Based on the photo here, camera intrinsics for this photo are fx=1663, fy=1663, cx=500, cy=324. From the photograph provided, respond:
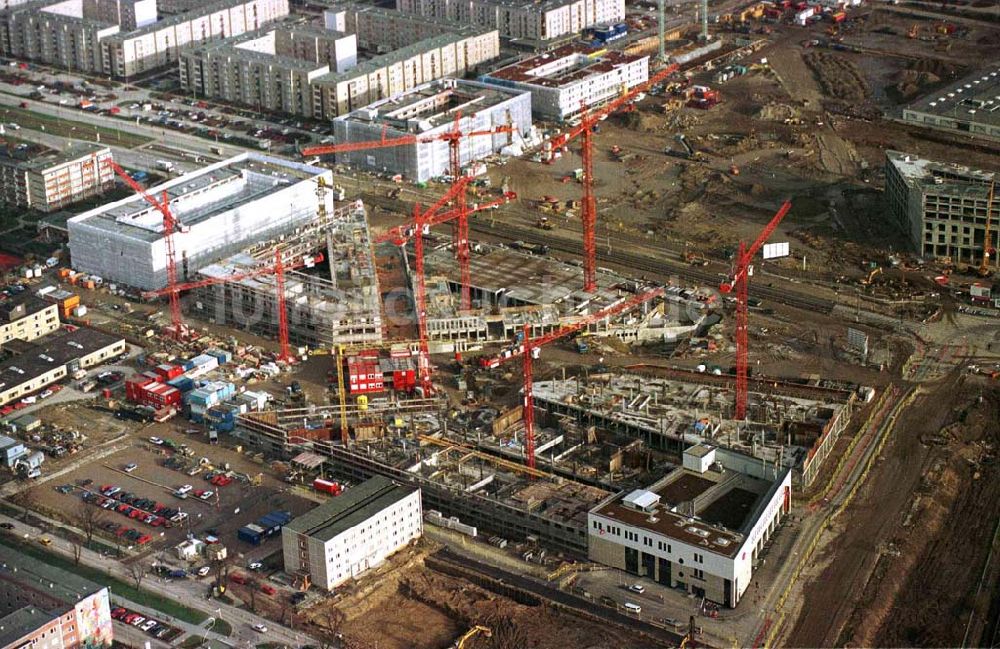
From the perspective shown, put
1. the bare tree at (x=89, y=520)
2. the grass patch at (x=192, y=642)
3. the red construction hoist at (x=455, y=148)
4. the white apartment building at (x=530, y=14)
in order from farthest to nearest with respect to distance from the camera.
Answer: the white apartment building at (x=530, y=14) < the red construction hoist at (x=455, y=148) < the bare tree at (x=89, y=520) < the grass patch at (x=192, y=642)

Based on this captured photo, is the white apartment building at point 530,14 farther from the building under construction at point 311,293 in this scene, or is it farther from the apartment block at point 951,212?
the apartment block at point 951,212

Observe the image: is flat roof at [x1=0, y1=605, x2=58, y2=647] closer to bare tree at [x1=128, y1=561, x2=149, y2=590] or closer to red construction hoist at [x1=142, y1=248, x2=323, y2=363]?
bare tree at [x1=128, y1=561, x2=149, y2=590]

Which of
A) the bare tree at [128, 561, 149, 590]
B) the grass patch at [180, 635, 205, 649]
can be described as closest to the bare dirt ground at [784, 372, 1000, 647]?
the grass patch at [180, 635, 205, 649]

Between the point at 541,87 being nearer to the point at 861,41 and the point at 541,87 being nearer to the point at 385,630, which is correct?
the point at 861,41

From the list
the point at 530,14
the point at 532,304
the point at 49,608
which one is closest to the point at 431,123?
the point at 532,304

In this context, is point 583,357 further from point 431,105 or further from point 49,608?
point 431,105

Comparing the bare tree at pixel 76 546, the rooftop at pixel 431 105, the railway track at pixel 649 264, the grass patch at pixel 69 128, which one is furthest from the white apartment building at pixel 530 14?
the bare tree at pixel 76 546

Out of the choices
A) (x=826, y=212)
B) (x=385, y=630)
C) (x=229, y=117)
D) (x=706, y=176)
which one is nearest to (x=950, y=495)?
(x=385, y=630)
